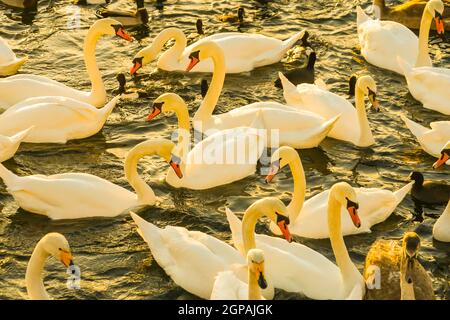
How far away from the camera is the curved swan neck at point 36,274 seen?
12211 millimetres

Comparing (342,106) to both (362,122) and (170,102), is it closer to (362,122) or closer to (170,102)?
(362,122)

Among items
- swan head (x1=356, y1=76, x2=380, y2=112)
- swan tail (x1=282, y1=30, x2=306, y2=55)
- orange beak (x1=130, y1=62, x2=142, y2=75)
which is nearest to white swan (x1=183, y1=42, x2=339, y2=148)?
swan head (x1=356, y1=76, x2=380, y2=112)

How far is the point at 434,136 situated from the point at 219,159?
10.7 ft

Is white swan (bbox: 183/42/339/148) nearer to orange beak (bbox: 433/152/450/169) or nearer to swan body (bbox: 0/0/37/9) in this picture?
orange beak (bbox: 433/152/450/169)

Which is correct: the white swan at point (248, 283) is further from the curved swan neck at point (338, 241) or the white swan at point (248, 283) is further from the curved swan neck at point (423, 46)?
the curved swan neck at point (423, 46)

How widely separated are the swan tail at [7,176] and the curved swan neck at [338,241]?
430 cm

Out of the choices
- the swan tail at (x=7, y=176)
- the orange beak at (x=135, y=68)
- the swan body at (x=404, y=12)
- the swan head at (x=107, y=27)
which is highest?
the swan head at (x=107, y=27)

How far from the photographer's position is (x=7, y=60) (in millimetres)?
18844

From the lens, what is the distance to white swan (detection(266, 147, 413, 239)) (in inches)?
559

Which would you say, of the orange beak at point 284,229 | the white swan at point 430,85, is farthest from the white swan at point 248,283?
the white swan at point 430,85

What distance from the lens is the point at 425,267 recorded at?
44.9 ft

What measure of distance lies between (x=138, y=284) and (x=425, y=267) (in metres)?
3.55
